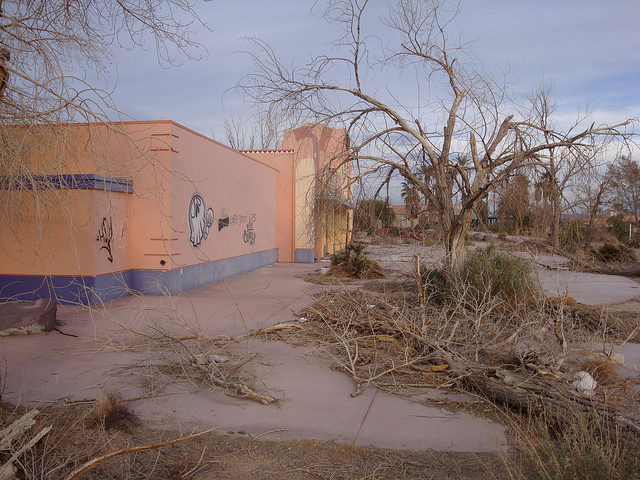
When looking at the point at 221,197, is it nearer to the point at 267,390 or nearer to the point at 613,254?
the point at 267,390

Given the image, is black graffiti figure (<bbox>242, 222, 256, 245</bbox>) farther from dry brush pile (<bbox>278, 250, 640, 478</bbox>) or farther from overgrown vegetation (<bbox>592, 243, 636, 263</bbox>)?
overgrown vegetation (<bbox>592, 243, 636, 263</bbox>)

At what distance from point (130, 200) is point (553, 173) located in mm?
9038

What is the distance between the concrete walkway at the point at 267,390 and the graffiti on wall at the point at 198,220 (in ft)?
16.6

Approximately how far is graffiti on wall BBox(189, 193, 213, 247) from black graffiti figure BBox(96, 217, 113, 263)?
2210mm

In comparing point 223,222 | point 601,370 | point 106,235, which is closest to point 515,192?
point 601,370

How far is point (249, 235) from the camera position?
57.9ft

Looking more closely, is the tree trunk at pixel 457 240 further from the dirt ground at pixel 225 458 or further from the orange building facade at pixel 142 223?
the dirt ground at pixel 225 458

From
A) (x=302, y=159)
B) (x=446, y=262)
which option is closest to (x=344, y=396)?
(x=446, y=262)

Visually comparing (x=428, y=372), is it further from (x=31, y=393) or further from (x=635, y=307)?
(x=635, y=307)

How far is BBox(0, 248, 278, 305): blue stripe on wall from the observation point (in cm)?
1002

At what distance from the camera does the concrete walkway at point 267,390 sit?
4.43 m

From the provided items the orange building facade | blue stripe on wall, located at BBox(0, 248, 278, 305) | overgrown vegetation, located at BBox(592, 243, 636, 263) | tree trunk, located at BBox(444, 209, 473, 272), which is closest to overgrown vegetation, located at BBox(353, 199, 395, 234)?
the orange building facade

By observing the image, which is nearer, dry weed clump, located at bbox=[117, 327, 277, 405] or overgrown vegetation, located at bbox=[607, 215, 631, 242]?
dry weed clump, located at bbox=[117, 327, 277, 405]

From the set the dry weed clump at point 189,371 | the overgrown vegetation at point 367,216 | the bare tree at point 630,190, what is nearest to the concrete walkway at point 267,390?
the dry weed clump at point 189,371
